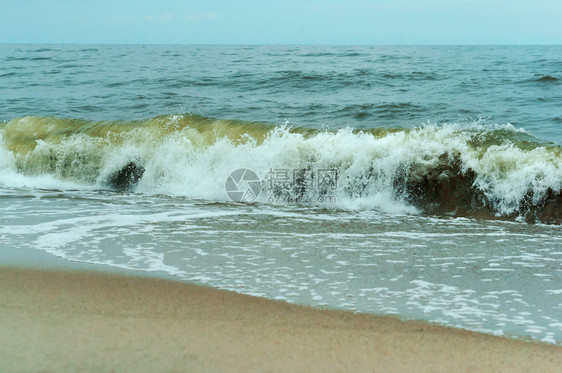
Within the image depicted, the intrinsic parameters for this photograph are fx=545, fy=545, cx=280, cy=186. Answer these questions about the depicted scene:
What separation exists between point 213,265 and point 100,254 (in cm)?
101

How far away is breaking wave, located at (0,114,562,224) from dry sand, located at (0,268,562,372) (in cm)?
347

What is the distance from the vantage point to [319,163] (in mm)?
7355

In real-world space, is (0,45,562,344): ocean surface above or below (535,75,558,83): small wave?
below

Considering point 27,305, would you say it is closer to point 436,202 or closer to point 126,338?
point 126,338

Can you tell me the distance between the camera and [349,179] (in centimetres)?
705

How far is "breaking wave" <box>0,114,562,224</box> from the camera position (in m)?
6.45
